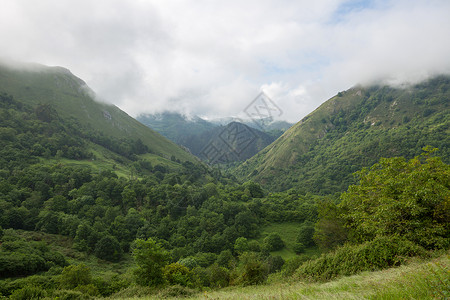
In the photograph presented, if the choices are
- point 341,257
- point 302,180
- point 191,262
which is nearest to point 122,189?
point 191,262

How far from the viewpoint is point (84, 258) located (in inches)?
1925

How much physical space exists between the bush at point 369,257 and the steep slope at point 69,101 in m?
160

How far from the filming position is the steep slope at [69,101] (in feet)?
518

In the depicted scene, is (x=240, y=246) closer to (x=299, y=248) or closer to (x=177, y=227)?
(x=299, y=248)

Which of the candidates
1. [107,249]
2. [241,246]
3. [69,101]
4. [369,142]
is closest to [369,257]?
[241,246]

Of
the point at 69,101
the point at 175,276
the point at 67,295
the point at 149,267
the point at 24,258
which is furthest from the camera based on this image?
the point at 69,101

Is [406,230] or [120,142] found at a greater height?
[120,142]

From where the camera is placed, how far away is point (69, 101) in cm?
17450

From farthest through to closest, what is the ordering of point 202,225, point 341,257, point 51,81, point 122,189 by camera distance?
point 51,81 → point 122,189 → point 202,225 → point 341,257

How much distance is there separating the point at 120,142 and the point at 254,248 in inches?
5337

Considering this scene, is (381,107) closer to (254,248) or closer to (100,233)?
(254,248)

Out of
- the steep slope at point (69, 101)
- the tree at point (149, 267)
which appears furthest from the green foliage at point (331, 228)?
the steep slope at point (69, 101)

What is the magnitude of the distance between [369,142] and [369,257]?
164m

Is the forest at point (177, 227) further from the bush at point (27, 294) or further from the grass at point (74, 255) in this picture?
the grass at point (74, 255)
